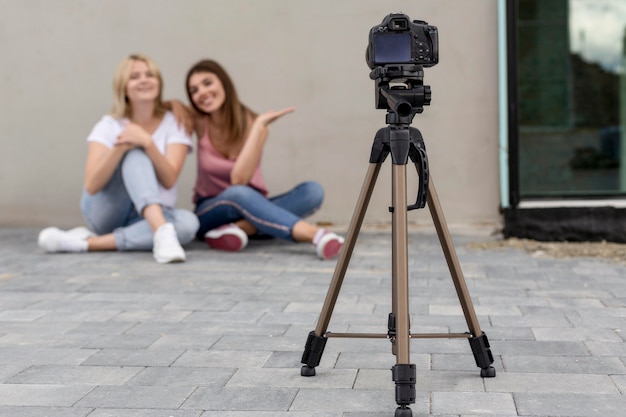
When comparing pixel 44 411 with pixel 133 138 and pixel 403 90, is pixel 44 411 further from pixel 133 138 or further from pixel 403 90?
pixel 133 138

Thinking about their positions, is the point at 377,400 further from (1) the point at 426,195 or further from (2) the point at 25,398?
(2) the point at 25,398

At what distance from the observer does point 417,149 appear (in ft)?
7.74

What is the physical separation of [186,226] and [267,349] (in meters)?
2.58

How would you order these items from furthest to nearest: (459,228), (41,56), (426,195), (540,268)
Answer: (41,56) < (459,228) < (540,268) < (426,195)

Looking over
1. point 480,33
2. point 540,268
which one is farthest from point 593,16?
point 540,268

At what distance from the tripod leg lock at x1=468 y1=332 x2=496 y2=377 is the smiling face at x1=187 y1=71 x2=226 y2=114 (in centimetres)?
338

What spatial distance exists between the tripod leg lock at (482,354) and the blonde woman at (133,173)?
2.92 metres

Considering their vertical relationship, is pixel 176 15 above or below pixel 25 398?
above

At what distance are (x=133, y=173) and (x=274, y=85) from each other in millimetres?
1655

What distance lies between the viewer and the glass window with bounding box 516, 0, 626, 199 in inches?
231

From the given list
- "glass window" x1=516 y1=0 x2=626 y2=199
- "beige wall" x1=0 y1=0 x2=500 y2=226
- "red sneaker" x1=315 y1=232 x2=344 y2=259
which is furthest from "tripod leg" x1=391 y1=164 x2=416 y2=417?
"glass window" x1=516 y1=0 x2=626 y2=199

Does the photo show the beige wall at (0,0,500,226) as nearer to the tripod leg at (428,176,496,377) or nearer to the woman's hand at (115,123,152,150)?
the woman's hand at (115,123,152,150)

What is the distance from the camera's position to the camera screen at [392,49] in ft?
7.54

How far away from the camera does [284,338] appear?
3.17m
